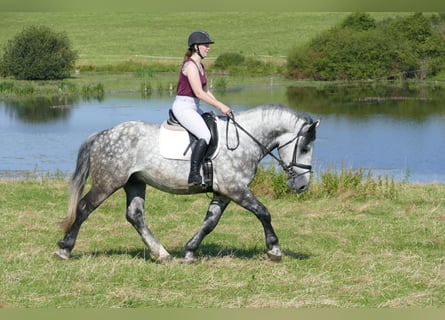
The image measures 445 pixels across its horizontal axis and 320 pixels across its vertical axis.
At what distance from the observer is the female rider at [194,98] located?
723 cm

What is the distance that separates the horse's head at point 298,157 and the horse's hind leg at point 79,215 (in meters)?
1.81

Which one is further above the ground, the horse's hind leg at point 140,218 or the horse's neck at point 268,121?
the horse's neck at point 268,121

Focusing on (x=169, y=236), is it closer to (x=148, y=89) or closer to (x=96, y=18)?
(x=148, y=89)

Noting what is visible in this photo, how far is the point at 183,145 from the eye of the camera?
7.39 m

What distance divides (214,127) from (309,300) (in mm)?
1976

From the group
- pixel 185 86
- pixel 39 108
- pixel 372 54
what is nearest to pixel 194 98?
pixel 185 86

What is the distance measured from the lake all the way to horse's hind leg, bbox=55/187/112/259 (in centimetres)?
849

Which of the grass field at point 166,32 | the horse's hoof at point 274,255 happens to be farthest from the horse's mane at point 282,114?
the grass field at point 166,32

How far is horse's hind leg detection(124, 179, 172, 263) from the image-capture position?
25.3 ft

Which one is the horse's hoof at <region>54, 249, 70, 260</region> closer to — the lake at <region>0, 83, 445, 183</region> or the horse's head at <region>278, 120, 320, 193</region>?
the horse's head at <region>278, 120, 320, 193</region>

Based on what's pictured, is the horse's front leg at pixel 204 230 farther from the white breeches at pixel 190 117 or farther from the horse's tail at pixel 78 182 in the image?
the horse's tail at pixel 78 182

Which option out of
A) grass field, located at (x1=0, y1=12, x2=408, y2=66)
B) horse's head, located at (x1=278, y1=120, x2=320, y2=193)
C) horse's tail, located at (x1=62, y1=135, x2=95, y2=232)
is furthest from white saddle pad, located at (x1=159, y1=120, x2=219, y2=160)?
grass field, located at (x1=0, y1=12, x2=408, y2=66)

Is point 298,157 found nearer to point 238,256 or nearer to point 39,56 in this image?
point 238,256

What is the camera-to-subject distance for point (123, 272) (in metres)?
7.05
